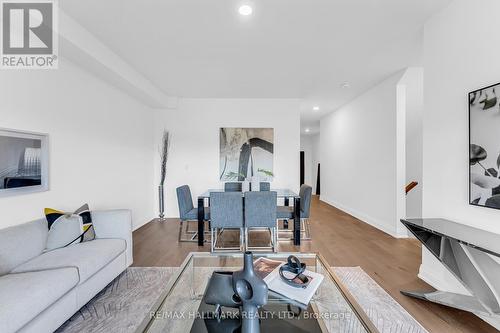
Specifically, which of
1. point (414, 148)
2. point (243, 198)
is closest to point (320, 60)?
point (243, 198)

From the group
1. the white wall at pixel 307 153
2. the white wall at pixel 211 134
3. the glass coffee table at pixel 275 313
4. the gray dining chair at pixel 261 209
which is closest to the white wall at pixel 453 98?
the glass coffee table at pixel 275 313

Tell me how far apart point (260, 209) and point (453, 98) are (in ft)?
7.56

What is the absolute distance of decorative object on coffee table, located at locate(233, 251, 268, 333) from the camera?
1.18m

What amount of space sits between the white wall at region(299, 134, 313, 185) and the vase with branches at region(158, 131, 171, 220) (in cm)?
636

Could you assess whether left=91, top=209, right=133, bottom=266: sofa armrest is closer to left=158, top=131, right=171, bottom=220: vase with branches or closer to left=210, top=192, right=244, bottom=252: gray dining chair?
left=210, top=192, right=244, bottom=252: gray dining chair

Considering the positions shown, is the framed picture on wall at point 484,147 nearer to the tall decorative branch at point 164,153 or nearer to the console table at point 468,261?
the console table at point 468,261

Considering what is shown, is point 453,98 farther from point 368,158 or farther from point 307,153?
point 307,153

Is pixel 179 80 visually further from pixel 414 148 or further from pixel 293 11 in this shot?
pixel 414 148

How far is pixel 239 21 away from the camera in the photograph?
7.55 ft

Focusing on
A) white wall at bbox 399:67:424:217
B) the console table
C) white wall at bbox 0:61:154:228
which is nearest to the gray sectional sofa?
white wall at bbox 0:61:154:228

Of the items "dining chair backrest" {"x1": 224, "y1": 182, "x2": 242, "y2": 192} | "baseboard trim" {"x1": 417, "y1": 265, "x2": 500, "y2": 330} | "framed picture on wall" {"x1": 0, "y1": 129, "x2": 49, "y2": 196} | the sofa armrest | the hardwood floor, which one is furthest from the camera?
"dining chair backrest" {"x1": 224, "y1": 182, "x2": 242, "y2": 192}

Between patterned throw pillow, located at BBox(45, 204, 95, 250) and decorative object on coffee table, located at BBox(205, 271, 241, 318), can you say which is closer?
decorative object on coffee table, located at BBox(205, 271, 241, 318)

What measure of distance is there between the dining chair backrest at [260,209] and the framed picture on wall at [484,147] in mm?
1931

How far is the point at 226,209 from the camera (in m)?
3.11
